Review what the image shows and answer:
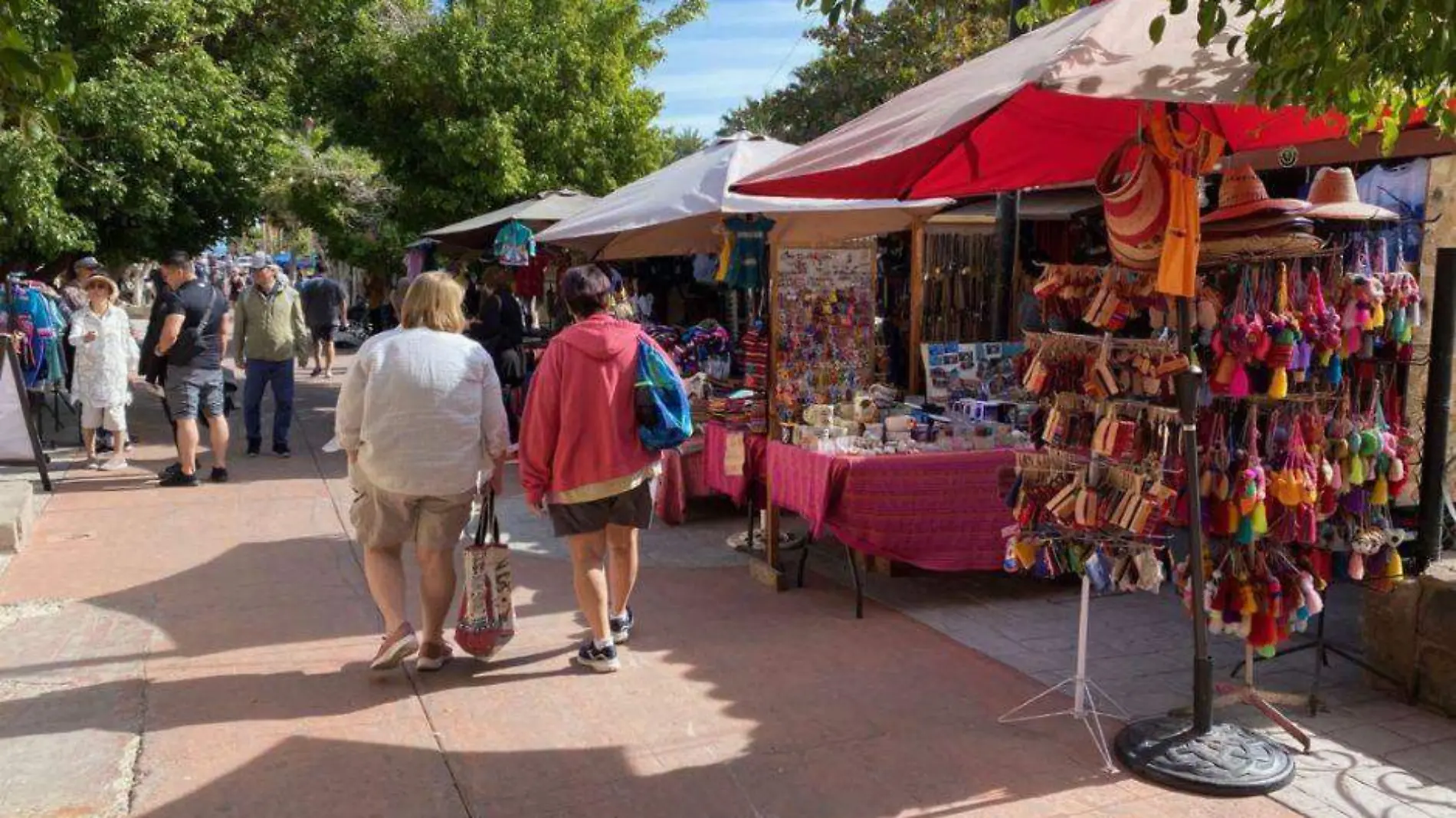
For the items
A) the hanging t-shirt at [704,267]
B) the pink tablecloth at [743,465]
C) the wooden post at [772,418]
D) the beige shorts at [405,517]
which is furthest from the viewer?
the hanging t-shirt at [704,267]

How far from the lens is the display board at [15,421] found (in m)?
7.86

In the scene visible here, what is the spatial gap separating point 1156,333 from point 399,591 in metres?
3.15

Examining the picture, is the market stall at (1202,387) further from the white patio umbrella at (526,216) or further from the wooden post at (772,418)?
the white patio umbrella at (526,216)

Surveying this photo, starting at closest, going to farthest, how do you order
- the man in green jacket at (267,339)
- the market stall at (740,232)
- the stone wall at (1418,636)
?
1. the stone wall at (1418,636)
2. the market stall at (740,232)
3. the man in green jacket at (267,339)

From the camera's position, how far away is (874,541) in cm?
537

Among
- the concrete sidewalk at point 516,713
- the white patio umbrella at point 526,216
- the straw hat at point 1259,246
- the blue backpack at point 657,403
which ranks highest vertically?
the white patio umbrella at point 526,216

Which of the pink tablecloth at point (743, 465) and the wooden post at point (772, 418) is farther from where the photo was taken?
the pink tablecloth at point (743, 465)

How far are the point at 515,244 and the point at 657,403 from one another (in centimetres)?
687

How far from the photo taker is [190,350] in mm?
8305

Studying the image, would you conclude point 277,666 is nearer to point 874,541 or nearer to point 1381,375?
point 874,541

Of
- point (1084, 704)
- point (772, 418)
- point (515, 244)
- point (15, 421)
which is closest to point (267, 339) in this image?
point (15, 421)

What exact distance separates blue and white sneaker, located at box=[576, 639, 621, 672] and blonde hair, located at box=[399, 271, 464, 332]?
1.49 m

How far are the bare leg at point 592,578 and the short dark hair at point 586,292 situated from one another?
949 mm

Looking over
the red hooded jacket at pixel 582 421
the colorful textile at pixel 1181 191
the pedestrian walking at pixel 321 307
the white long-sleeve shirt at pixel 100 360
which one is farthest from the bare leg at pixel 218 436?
the pedestrian walking at pixel 321 307
